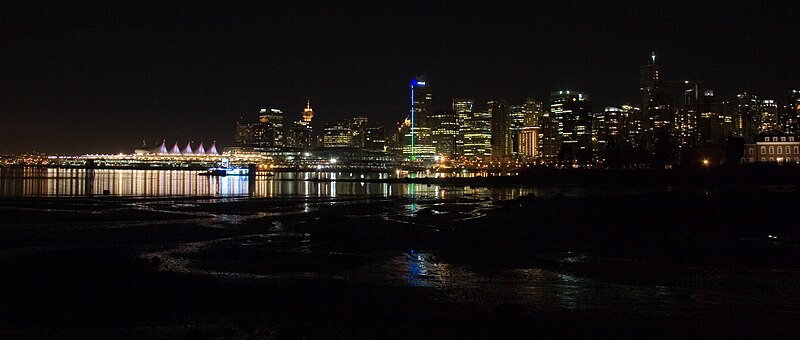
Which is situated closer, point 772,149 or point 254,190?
point 254,190

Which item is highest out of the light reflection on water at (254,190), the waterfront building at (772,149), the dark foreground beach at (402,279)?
the waterfront building at (772,149)

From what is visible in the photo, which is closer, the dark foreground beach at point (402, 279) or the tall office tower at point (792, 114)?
Result: the dark foreground beach at point (402, 279)

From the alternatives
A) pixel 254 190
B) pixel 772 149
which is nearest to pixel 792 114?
pixel 772 149

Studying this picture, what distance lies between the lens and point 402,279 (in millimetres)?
15242


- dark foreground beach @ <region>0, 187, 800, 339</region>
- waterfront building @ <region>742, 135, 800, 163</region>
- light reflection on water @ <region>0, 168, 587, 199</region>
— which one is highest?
waterfront building @ <region>742, 135, 800, 163</region>

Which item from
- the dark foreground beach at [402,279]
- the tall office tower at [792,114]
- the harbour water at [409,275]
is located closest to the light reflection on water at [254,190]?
the dark foreground beach at [402,279]

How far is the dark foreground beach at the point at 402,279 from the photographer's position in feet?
35.8

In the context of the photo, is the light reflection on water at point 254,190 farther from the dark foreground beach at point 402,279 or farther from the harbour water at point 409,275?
the harbour water at point 409,275

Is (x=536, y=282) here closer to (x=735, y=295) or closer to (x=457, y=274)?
(x=457, y=274)

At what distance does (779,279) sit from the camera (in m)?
14.6

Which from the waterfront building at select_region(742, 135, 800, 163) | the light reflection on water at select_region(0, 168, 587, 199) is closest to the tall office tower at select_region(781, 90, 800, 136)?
the waterfront building at select_region(742, 135, 800, 163)

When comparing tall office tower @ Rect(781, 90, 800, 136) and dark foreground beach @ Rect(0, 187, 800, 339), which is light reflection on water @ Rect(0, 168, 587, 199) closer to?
dark foreground beach @ Rect(0, 187, 800, 339)

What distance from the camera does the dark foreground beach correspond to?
35.8ft

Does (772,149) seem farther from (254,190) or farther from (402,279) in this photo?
(402,279)
